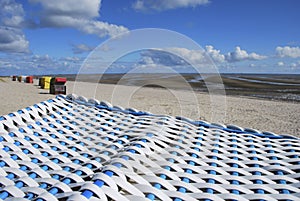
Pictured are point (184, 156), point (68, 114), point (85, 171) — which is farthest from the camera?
point (68, 114)

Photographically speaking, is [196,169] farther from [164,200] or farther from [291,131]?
[291,131]

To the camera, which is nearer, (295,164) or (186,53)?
(295,164)

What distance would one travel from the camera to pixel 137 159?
1.42 metres

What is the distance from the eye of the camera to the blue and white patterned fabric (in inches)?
45.7

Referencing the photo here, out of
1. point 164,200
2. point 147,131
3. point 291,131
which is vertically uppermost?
point 147,131

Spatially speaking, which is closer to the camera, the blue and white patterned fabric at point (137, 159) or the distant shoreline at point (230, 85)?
the blue and white patterned fabric at point (137, 159)

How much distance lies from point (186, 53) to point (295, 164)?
130 centimetres

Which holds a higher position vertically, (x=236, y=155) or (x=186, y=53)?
(x=186, y=53)

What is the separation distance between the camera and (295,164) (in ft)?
5.33

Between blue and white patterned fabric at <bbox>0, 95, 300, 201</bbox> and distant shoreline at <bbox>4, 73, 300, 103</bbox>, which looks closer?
blue and white patterned fabric at <bbox>0, 95, 300, 201</bbox>

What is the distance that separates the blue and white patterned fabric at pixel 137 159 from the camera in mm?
1160

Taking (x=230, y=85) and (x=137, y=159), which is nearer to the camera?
(x=137, y=159)

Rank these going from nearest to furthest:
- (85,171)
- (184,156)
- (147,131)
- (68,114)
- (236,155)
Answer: (85,171) < (184,156) < (236,155) < (147,131) < (68,114)

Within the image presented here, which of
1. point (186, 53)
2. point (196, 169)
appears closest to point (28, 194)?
point (196, 169)
